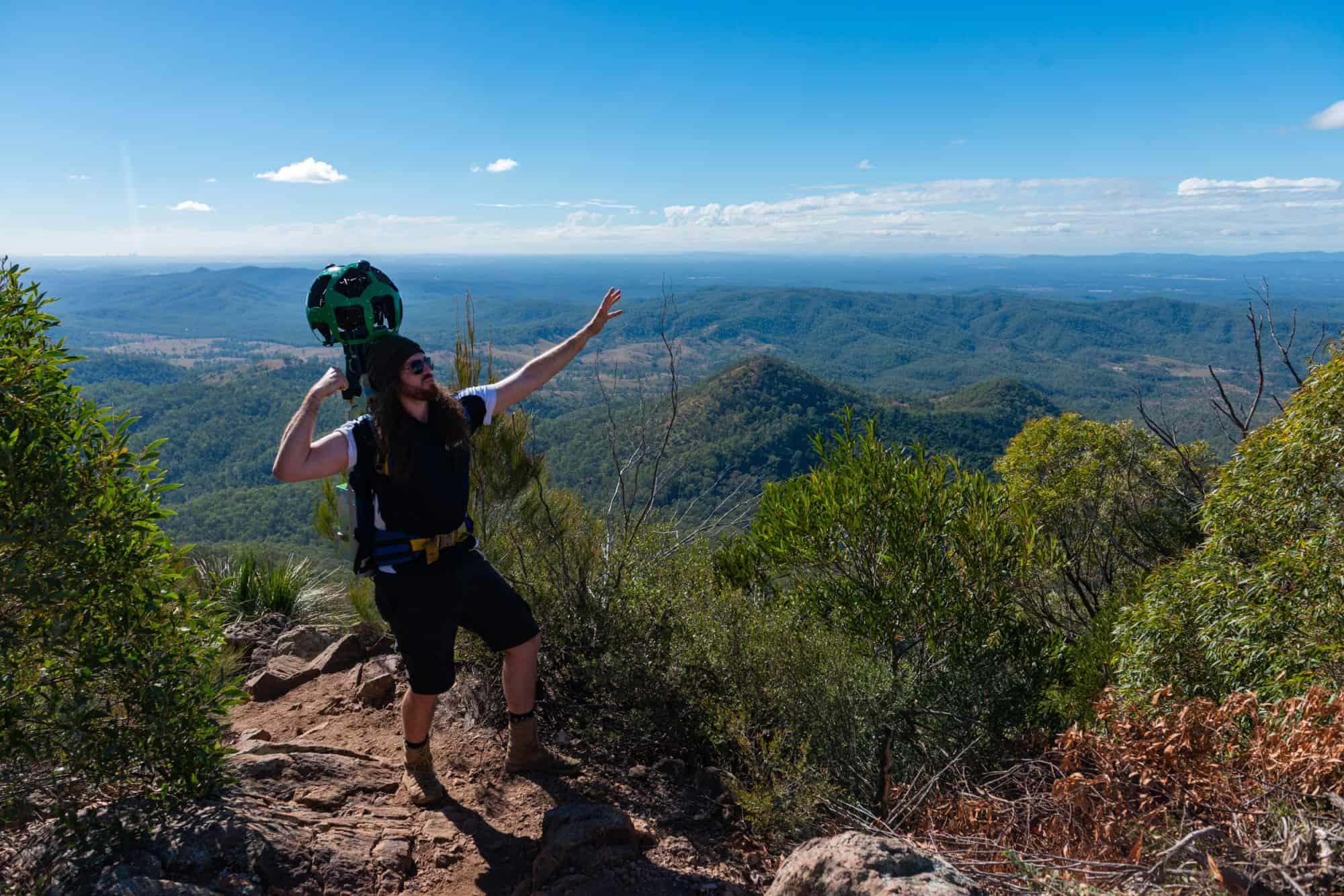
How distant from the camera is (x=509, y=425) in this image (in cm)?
441

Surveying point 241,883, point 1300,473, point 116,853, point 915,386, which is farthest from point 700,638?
point 915,386

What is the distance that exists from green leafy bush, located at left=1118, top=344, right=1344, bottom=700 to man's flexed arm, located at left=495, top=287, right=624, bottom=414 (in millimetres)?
3388

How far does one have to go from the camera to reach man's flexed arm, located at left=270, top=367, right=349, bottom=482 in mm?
2445

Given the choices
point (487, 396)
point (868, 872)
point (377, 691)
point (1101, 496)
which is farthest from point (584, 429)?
point (868, 872)

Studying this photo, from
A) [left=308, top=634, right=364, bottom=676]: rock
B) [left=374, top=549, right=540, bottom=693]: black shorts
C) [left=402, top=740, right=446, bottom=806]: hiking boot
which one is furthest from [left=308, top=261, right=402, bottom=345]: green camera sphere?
[left=308, top=634, right=364, bottom=676]: rock

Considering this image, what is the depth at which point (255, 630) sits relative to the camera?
5711mm

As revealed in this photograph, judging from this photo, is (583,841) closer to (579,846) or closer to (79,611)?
(579,846)

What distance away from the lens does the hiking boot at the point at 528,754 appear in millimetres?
3254

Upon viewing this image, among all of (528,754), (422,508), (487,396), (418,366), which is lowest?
(528,754)

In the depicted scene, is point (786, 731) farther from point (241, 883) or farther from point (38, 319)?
point (38, 319)

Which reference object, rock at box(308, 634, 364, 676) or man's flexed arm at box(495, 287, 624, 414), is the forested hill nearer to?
rock at box(308, 634, 364, 676)

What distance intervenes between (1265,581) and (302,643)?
6071 mm

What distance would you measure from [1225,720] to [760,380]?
70525 millimetres

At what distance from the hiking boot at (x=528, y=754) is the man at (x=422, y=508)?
0.65 ft
